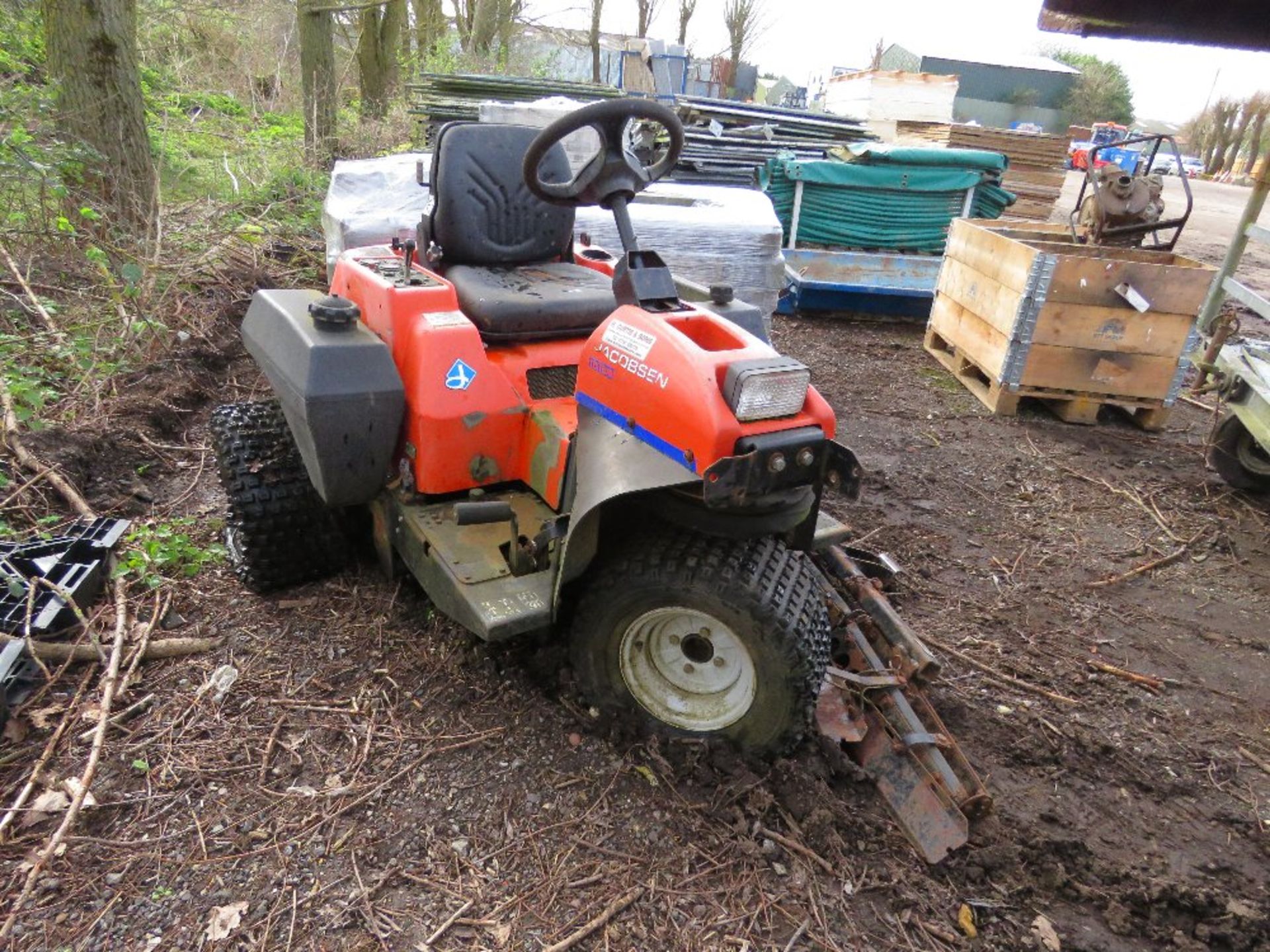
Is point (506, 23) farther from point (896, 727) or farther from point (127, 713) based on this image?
point (896, 727)

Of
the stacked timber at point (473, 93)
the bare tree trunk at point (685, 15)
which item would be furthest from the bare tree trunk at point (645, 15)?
the stacked timber at point (473, 93)

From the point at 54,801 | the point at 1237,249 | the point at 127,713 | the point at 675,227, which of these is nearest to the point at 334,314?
the point at 127,713

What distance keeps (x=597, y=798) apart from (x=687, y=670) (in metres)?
0.42

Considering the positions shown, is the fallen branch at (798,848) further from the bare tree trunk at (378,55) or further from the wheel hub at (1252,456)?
the bare tree trunk at (378,55)

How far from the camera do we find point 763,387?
2.11 m

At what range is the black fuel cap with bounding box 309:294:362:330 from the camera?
276 centimetres

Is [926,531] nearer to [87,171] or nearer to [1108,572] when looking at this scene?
[1108,572]

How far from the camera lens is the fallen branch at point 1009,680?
2986 millimetres

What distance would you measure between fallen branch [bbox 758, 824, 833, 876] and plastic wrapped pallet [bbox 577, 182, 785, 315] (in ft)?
13.1

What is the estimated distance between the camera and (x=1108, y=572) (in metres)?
3.88

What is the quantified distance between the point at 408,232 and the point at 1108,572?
3921mm

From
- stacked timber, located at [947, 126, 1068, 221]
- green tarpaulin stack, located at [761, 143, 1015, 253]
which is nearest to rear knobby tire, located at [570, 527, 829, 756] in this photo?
green tarpaulin stack, located at [761, 143, 1015, 253]

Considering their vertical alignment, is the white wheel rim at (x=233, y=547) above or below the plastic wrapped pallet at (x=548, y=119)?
below

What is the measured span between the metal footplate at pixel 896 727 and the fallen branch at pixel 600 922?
692 millimetres
